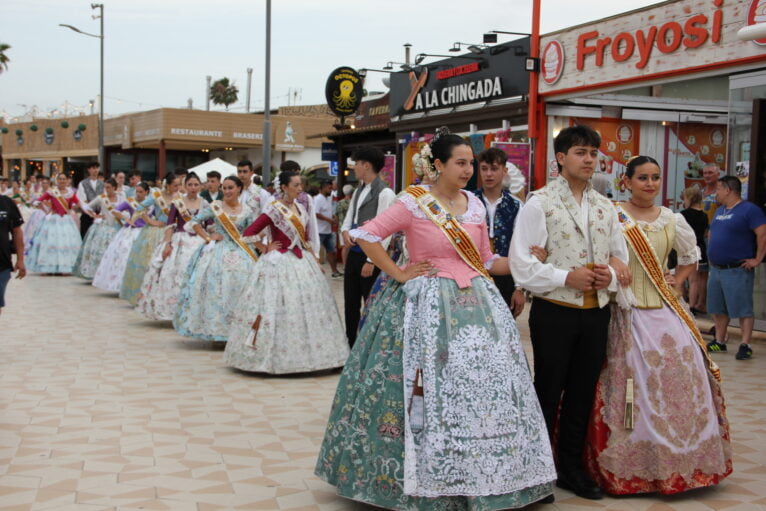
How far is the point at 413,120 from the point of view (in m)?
17.0

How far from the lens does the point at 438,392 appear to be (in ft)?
12.7

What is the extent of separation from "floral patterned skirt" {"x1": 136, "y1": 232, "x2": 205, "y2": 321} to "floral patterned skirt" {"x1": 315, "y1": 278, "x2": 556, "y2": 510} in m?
6.39

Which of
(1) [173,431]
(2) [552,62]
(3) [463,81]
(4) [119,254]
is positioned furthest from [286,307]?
(3) [463,81]

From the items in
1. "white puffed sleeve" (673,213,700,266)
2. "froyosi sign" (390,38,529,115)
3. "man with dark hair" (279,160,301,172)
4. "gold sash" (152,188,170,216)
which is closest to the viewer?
"white puffed sleeve" (673,213,700,266)

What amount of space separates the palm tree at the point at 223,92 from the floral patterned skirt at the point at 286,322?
59.7 m

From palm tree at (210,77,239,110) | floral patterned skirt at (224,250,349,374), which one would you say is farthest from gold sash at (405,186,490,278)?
palm tree at (210,77,239,110)

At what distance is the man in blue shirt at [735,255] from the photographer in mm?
8734

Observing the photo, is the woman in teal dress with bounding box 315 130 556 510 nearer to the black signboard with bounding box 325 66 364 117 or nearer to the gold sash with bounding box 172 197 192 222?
the gold sash with bounding box 172 197 192 222

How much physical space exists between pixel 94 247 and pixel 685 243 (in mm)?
12099

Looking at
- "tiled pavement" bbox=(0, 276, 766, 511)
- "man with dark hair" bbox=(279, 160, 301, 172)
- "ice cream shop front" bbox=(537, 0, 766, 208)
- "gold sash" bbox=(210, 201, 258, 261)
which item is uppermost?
"ice cream shop front" bbox=(537, 0, 766, 208)

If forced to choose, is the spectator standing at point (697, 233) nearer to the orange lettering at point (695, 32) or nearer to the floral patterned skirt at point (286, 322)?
the orange lettering at point (695, 32)

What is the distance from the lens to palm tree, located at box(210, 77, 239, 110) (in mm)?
65312

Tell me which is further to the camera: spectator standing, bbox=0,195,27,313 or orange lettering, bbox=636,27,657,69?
orange lettering, bbox=636,27,657,69

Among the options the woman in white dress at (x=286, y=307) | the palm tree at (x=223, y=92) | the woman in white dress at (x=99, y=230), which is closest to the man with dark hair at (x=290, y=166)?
the woman in white dress at (x=286, y=307)
